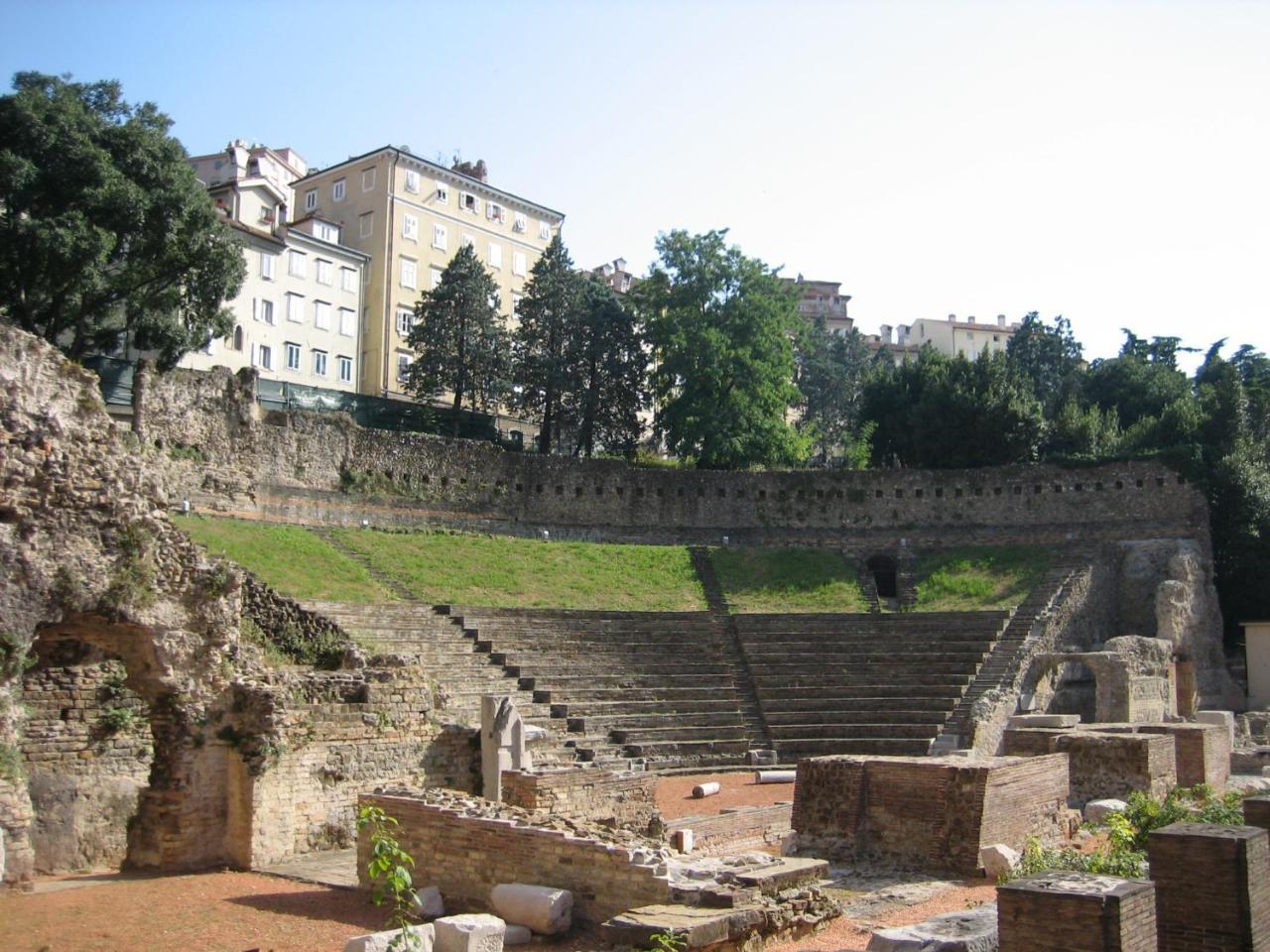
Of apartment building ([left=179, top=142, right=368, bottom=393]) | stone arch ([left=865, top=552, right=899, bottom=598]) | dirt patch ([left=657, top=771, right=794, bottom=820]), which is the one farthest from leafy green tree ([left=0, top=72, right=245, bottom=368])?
stone arch ([left=865, top=552, right=899, bottom=598])

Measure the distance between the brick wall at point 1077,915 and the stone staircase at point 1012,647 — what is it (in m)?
17.0

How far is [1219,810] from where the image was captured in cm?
1229

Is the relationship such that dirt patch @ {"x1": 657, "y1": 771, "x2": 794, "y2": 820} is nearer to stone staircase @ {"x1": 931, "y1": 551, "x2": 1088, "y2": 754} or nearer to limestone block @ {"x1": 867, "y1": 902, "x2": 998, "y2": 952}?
stone staircase @ {"x1": 931, "y1": 551, "x2": 1088, "y2": 754}

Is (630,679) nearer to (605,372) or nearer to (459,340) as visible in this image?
(459,340)

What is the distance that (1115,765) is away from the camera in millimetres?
17750

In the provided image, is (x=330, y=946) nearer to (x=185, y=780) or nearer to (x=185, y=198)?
(x=185, y=780)

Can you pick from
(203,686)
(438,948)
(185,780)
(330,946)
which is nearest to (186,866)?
(185,780)

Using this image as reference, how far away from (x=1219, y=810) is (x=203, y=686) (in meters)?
11.6


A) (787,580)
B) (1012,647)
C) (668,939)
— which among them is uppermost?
(787,580)

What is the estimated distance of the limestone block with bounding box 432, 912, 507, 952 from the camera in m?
8.76

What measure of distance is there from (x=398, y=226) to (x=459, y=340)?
28.5ft

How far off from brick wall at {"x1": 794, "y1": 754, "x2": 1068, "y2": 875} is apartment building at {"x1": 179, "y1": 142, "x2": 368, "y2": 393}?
32.9m

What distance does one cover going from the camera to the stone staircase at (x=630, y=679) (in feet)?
76.6

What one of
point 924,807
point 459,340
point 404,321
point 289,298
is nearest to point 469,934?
point 924,807
